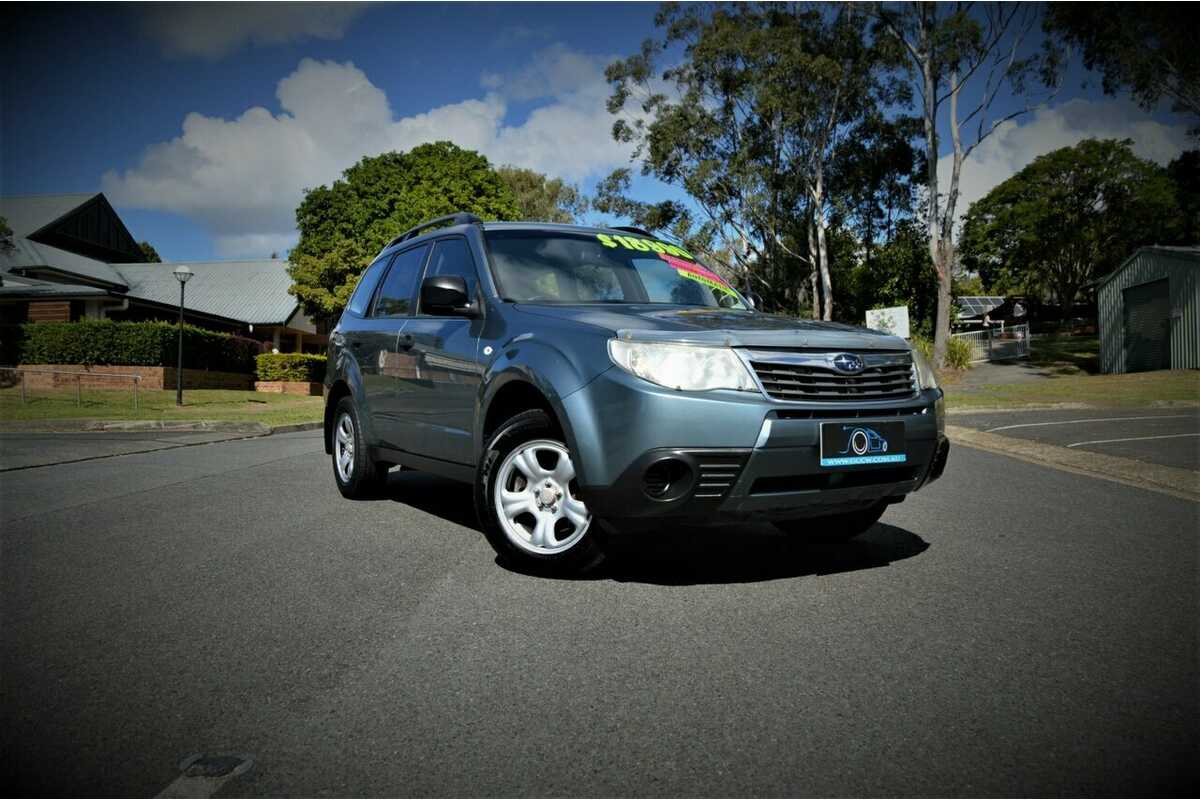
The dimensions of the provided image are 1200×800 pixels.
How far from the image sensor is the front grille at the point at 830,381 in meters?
3.73

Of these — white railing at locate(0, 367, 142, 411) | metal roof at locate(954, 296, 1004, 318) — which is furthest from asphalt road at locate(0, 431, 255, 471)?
metal roof at locate(954, 296, 1004, 318)

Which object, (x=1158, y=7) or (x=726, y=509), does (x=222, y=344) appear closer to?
(x=726, y=509)

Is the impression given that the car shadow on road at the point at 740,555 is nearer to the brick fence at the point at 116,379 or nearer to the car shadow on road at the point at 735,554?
the car shadow on road at the point at 735,554

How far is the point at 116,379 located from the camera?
26.4 m

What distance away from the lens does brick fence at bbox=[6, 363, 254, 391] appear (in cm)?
2575

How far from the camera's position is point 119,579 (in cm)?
427

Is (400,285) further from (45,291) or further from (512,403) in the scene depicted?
(45,291)

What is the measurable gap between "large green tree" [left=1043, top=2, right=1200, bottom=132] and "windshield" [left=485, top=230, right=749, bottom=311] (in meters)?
28.1

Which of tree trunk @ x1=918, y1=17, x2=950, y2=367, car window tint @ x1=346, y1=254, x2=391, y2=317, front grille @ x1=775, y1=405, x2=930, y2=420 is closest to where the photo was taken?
front grille @ x1=775, y1=405, x2=930, y2=420

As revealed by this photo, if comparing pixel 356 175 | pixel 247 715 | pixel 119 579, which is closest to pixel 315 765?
pixel 247 715

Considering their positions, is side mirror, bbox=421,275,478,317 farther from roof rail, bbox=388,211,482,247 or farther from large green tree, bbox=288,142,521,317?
large green tree, bbox=288,142,521,317

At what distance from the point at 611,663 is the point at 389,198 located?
43319mm

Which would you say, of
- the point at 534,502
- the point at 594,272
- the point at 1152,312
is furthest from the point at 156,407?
the point at 1152,312

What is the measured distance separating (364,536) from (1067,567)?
4.01 meters
